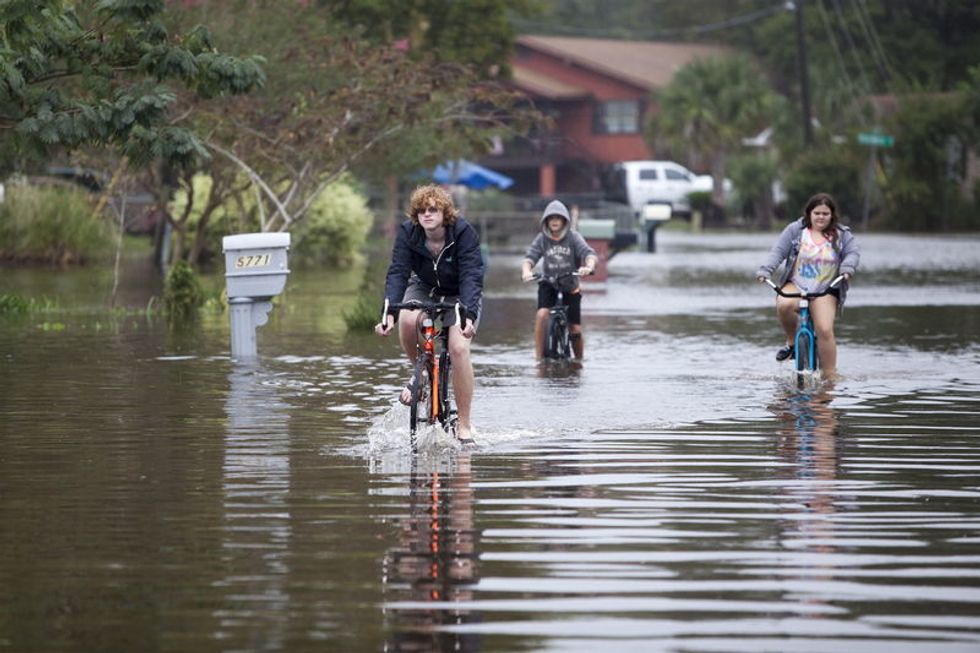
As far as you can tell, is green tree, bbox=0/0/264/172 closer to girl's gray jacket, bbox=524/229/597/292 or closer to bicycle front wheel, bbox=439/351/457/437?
girl's gray jacket, bbox=524/229/597/292

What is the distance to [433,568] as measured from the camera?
866 centimetres

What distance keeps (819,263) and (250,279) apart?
5.68 metres

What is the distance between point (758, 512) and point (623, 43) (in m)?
85.7

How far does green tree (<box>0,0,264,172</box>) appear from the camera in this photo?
56.9 feet

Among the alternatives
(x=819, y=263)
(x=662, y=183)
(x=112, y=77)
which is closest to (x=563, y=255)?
(x=819, y=263)

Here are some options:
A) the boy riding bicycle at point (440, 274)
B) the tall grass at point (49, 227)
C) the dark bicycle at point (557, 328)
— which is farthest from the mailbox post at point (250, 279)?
the tall grass at point (49, 227)

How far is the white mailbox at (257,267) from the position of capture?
65.9 feet

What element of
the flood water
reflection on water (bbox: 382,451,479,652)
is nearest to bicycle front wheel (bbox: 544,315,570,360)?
the flood water

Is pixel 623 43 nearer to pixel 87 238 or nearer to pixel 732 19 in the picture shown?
pixel 732 19

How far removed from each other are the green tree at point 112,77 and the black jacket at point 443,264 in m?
5.09

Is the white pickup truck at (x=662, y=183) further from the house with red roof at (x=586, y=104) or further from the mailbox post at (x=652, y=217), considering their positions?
the mailbox post at (x=652, y=217)

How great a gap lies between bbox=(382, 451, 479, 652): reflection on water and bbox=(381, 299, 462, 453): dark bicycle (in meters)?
1.31

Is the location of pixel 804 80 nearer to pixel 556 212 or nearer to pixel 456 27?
pixel 456 27

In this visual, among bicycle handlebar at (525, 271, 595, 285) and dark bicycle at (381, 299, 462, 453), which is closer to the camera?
dark bicycle at (381, 299, 462, 453)
